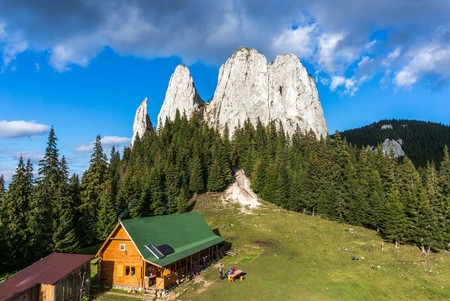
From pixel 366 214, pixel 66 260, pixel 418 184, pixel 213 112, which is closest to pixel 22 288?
pixel 66 260

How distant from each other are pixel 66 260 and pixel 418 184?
73.7 m

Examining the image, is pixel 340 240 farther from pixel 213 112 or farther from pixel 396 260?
pixel 213 112

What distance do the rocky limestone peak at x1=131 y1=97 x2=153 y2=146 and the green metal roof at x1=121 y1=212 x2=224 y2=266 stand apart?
122309 mm

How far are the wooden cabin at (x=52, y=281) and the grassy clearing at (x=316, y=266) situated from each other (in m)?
9.29

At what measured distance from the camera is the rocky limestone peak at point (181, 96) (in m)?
172

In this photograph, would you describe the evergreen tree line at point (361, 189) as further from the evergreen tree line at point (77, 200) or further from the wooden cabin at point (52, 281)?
the wooden cabin at point (52, 281)

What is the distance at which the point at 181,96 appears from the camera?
173750 mm

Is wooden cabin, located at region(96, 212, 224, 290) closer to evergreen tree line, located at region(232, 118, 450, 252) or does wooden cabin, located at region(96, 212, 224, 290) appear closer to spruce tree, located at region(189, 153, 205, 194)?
evergreen tree line, located at region(232, 118, 450, 252)

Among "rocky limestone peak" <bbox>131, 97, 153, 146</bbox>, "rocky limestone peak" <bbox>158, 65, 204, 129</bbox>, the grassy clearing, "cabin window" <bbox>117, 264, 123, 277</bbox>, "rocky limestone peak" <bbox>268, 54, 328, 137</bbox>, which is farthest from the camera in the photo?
"rocky limestone peak" <bbox>158, 65, 204, 129</bbox>

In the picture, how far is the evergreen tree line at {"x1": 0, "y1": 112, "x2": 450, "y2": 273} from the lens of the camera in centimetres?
4609

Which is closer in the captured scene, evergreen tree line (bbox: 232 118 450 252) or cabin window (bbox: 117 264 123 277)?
cabin window (bbox: 117 264 123 277)

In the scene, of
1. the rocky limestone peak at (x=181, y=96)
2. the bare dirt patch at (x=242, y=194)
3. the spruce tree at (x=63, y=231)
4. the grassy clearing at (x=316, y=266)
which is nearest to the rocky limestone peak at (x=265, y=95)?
the rocky limestone peak at (x=181, y=96)

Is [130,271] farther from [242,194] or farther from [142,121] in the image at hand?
[142,121]

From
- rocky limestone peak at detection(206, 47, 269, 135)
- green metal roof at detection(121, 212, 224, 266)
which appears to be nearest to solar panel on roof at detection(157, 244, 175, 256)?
green metal roof at detection(121, 212, 224, 266)
